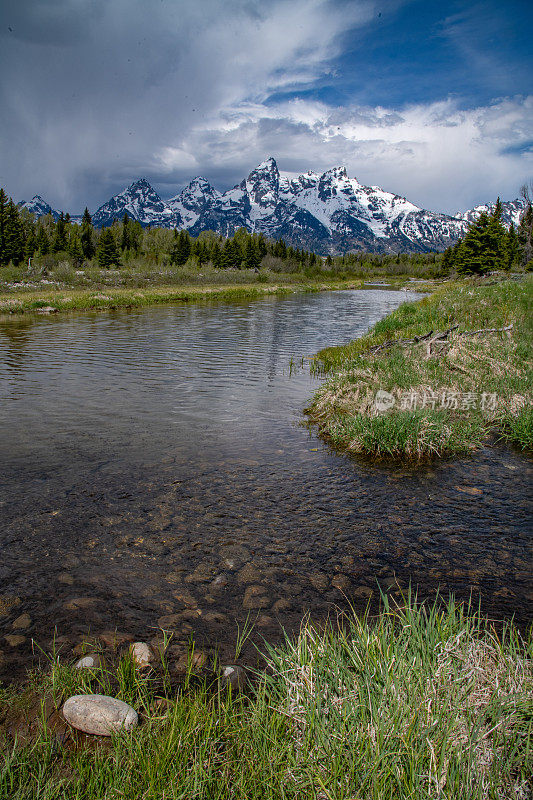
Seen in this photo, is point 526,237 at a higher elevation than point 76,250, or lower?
higher

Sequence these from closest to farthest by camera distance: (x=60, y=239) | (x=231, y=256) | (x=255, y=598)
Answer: (x=255, y=598) → (x=60, y=239) → (x=231, y=256)

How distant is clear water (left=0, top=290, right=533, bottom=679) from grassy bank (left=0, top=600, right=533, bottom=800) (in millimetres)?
1110

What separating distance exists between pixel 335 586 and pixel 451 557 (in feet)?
5.28

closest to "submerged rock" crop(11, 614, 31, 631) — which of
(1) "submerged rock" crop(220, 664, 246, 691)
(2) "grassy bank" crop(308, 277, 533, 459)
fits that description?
(1) "submerged rock" crop(220, 664, 246, 691)

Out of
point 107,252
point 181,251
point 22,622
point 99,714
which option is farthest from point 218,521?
point 181,251

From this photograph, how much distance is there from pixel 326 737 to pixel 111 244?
103 meters

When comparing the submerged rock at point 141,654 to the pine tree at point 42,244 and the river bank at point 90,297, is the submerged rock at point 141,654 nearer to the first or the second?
the river bank at point 90,297

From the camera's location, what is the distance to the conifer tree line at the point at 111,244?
82688mm

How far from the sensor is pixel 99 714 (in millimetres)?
2869

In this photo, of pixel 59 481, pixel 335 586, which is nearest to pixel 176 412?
pixel 59 481

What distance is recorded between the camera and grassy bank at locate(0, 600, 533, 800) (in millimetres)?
2254

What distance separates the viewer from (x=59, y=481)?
24.0ft

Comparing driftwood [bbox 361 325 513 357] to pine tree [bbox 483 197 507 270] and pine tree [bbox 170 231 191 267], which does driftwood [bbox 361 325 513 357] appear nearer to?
pine tree [bbox 483 197 507 270]

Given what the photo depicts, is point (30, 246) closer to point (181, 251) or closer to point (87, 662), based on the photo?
point (181, 251)
